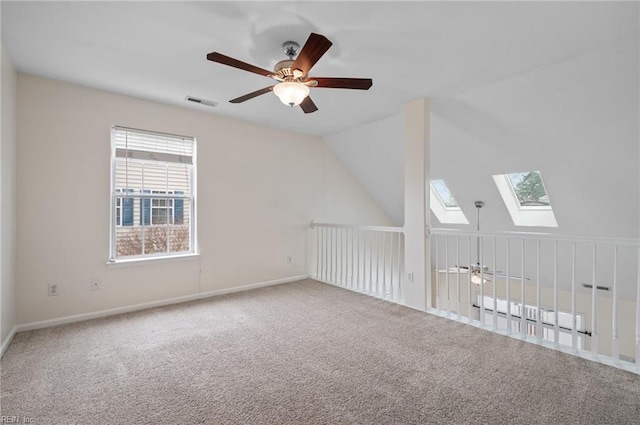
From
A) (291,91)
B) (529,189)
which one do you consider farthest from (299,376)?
(529,189)

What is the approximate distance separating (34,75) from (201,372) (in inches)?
123

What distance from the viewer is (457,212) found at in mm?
5602

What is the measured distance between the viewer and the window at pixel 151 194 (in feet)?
11.3

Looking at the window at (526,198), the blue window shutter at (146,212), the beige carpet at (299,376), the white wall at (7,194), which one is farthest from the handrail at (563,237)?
the white wall at (7,194)

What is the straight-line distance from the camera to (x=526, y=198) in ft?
15.0

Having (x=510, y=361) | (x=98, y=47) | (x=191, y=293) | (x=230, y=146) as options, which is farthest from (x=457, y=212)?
(x=98, y=47)

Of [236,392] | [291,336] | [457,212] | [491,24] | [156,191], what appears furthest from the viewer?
[457,212]

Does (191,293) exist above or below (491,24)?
below

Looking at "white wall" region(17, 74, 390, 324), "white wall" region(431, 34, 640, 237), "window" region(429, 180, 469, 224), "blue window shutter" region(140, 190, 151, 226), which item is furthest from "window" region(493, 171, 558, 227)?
"blue window shutter" region(140, 190, 151, 226)

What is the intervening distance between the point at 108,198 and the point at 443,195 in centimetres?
507

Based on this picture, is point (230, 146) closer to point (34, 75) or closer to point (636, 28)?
point (34, 75)

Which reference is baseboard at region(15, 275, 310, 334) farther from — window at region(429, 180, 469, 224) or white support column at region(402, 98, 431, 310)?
window at region(429, 180, 469, 224)

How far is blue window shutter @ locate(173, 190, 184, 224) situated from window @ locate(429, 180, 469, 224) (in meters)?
3.99

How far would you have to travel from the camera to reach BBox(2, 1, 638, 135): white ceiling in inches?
77.0
